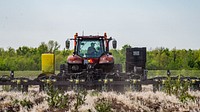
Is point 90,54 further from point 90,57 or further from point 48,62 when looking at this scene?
point 48,62

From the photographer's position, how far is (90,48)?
17.4m

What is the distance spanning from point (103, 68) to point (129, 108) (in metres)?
6.90

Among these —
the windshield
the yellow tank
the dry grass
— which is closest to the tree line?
the yellow tank

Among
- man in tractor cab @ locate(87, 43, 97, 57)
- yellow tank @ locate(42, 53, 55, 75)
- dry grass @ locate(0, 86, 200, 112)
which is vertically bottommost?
dry grass @ locate(0, 86, 200, 112)

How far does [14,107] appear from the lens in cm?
1049

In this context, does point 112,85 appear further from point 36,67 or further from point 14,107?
point 36,67

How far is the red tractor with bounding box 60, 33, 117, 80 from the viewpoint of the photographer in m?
16.2

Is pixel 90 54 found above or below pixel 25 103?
above

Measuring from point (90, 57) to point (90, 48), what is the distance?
489 mm

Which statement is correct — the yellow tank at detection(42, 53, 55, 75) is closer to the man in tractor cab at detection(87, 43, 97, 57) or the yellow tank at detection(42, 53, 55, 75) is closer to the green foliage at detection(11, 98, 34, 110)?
the man in tractor cab at detection(87, 43, 97, 57)

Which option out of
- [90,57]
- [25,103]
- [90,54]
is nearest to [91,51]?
→ [90,54]

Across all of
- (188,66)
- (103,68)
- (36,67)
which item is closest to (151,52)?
(188,66)

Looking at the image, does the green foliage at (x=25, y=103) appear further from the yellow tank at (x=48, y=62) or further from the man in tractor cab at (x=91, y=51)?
the yellow tank at (x=48, y=62)

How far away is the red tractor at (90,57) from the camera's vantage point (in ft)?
53.3
